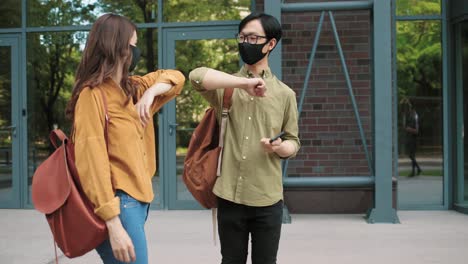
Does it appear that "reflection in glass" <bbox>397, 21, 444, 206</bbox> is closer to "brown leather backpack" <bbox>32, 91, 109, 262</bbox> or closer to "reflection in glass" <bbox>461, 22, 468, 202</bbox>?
"reflection in glass" <bbox>461, 22, 468, 202</bbox>

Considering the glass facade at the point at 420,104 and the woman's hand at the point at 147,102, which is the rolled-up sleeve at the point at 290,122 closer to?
the woman's hand at the point at 147,102

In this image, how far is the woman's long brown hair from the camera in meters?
2.50

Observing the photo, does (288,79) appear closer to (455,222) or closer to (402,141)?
(402,141)

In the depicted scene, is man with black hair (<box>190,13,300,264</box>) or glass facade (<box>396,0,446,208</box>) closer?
man with black hair (<box>190,13,300,264</box>)

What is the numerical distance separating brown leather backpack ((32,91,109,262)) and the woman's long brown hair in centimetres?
13

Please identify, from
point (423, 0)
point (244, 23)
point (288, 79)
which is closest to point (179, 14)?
point (288, 79)

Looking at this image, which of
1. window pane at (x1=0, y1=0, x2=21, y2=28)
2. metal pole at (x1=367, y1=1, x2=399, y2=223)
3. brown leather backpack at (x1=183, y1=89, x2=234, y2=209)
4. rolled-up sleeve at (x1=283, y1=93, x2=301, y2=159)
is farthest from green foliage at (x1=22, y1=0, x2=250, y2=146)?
rolled-up sleeve at (x1=283, y1=93, x2=301, y2=159)

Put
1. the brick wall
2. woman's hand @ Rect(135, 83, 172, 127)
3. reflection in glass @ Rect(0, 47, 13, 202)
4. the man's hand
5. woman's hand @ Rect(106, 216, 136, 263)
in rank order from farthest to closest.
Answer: reflection in glass @ Rect(0, 47, 13, 202) < the brick wall < the man's hand < woman's hand @ Rect(135, 83, 172, 127) < woman's hand @ Rect(106, 216, 136, 263)

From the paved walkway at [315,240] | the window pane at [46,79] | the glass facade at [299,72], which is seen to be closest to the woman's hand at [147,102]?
the paved walkway at [315,240]

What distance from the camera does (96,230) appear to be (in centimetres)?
235

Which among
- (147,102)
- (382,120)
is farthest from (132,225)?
(382,120)

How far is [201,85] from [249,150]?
1.28ft

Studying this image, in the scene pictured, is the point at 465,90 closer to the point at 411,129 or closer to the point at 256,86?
the point at 411,129

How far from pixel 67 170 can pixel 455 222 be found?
625 cm
